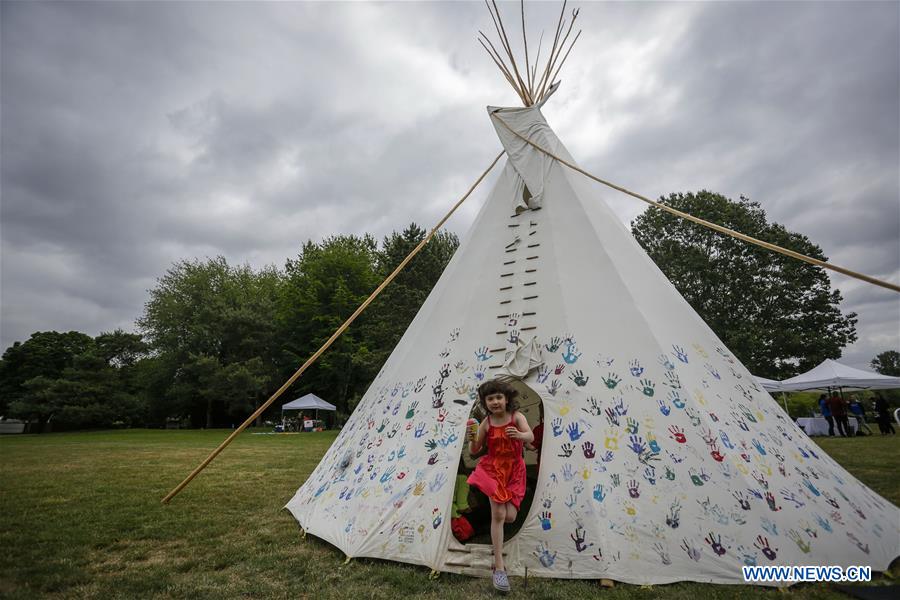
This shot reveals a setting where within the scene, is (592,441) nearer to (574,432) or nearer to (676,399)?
(574,432)

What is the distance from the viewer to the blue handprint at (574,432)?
3.26 meters

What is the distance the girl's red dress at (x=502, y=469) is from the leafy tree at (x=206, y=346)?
25.9m

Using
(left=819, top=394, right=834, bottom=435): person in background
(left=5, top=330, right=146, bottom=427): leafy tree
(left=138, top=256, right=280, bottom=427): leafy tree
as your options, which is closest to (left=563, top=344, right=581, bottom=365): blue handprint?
(left=819, top=394, right=834, bottom=435): person in background

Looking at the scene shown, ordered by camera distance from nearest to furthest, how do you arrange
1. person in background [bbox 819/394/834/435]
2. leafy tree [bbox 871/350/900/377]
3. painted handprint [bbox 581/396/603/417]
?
painted handprint [bbox 581/396/603/417] → person in background [bbox 819/394/834/435] → leafy tree [bbox 871/350/900/377]

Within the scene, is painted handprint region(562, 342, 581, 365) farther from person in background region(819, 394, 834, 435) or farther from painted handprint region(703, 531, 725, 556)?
person in background region(819, 394, 834, 435)

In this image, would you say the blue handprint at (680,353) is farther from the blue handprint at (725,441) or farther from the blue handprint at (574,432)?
the blue handprint at (574,432)

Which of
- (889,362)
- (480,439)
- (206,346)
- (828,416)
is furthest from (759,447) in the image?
(889,362)

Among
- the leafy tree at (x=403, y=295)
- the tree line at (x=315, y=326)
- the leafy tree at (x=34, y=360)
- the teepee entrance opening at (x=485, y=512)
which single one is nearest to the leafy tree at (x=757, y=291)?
the tree line at (x=315, y=326)

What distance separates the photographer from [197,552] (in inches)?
147

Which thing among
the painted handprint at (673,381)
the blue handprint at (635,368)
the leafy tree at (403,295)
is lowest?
the painted handprint at (673,381)

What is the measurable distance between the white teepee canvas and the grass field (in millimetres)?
188

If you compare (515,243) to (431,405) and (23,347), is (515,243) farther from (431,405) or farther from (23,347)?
(23,347)

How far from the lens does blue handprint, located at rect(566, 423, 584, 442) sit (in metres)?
3.26

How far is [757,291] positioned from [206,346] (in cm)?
3232
